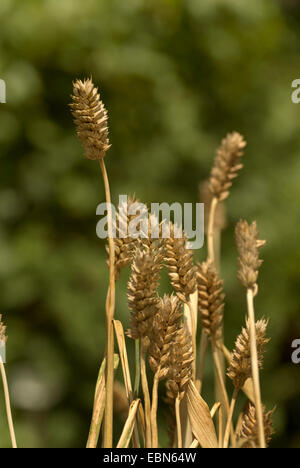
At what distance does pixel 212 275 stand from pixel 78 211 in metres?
0.90

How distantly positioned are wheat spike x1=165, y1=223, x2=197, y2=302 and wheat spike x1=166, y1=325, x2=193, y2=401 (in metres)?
0.03

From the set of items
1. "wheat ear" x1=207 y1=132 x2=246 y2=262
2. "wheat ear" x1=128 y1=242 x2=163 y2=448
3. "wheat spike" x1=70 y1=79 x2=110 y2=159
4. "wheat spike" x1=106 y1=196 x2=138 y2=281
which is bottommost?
"wheat ear" x1=128 y1=242 x2=163 y2=448

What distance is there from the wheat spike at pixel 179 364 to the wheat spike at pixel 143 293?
2 centimetres

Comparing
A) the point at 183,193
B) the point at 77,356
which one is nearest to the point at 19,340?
the point at 77,356

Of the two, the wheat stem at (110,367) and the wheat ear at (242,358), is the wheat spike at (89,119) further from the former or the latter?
the wheat ear at (242,358)

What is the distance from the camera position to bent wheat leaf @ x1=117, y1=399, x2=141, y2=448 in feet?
1.18

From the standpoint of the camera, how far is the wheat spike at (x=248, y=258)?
36 cm

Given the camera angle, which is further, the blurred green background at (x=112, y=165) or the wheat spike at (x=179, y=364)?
the blurred green background at (x=112, y=165)

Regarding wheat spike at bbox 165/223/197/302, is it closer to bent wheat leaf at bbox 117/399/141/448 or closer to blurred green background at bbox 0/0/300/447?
bent wheat leaf at bbox 117/399/141/448

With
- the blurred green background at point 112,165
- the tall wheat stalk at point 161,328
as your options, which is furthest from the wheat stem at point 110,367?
the blurred green background at point 112,165

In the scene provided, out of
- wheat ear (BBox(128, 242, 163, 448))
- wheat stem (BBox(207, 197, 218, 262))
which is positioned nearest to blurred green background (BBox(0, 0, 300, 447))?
wheat stem (BBox(207, 197, 218, 262))

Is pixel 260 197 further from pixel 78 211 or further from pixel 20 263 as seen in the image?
pixel 20 263

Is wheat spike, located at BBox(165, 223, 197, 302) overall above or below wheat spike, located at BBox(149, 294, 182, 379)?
above

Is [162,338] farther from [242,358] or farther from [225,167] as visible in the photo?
[225,167]
